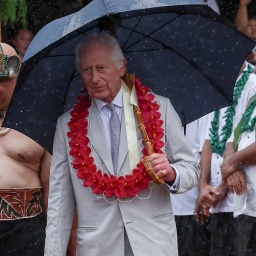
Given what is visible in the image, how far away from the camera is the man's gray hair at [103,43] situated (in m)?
6.18

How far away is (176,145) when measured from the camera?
6129 millimetres

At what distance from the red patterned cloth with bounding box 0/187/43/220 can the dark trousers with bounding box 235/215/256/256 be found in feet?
6.76

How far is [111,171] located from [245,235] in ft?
8.05

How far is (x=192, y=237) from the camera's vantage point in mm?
9352

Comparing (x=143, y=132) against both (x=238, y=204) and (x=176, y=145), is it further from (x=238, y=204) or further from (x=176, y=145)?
(x=238, y=204)

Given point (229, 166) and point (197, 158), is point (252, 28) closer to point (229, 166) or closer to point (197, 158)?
point (197, 158)

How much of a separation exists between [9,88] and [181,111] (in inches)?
50.6

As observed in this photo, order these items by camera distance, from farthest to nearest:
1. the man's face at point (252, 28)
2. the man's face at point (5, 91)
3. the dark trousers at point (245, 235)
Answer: the man's face at point (252, 28), the dark trousers at point (245, 235), the man's face at point (5, 91)

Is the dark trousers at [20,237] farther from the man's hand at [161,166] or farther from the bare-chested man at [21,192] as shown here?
the man's hand at [161,166]

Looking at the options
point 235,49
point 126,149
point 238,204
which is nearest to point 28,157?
point 126,149

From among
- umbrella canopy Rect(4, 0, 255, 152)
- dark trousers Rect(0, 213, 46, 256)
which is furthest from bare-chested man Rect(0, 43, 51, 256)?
umbrella canopy Rect(4, 0, 255, 152)

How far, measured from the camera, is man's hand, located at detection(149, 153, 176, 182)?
573 centimetres

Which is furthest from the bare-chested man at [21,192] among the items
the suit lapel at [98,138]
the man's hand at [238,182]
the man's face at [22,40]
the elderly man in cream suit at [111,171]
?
the man's face at [22,40]

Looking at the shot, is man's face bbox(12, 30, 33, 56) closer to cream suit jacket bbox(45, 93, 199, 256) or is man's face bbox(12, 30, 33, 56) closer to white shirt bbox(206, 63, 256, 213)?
white shirt bbox(206, 63, 256, 213)
